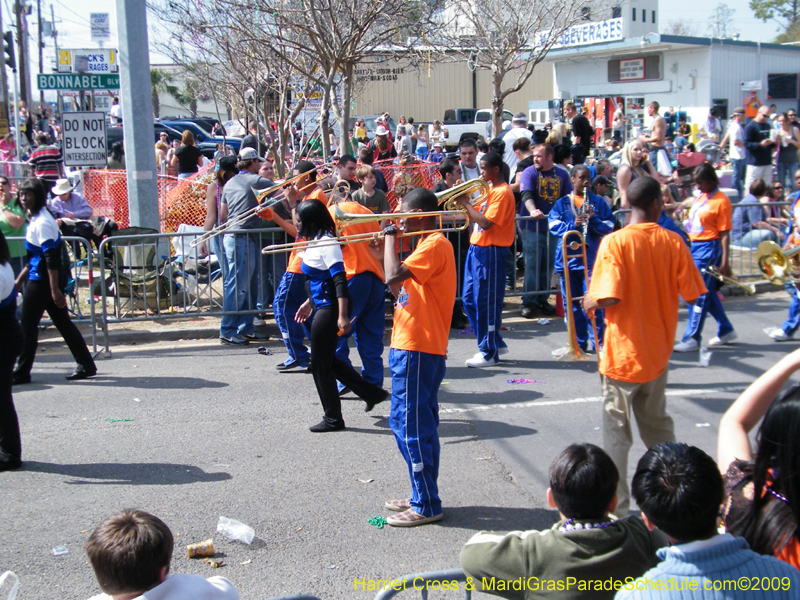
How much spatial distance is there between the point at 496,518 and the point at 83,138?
397 inches

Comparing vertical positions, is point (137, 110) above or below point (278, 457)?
above

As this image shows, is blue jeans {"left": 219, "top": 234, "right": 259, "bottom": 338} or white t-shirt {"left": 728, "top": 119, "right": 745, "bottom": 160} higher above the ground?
white t-shirt {"left": 728, "top": 119, "right": 745, "bottom": 160}

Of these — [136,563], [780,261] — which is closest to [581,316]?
[780,261]

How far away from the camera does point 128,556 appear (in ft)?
7.86

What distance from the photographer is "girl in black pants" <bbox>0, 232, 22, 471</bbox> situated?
5188mm

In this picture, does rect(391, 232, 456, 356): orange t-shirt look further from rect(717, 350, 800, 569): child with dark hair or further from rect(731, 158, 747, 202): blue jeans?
rect(731, 158, 747, 202): blue jeans

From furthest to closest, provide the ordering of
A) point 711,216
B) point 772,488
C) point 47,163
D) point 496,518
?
point 47,163 → point 711,216 → point 496,518 → point 772,488

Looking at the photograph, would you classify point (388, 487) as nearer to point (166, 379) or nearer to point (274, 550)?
point (274, 550)

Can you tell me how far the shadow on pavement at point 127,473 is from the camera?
5082 millimetres

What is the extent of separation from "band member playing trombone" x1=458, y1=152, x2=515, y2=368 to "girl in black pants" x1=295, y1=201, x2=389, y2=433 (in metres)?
1.98

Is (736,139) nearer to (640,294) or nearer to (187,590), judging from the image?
(640,294)

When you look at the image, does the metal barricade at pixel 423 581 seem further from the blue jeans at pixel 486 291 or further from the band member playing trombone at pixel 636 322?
the blue jeans at pixel 486 291

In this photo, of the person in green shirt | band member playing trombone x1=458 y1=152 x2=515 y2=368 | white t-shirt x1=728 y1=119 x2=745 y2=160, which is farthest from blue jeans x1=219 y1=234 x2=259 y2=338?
white t-shirt x1=728 y1=119 x2=745 y2=160

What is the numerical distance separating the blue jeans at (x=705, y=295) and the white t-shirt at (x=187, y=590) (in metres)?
6.39
